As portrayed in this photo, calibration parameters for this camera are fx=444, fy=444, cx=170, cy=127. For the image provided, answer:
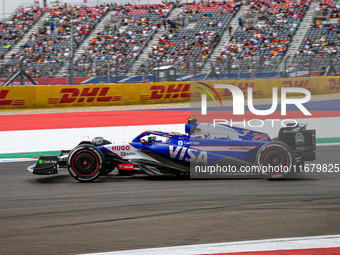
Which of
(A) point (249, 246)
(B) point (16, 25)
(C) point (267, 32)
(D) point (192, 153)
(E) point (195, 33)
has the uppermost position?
(B) point (16, 25)

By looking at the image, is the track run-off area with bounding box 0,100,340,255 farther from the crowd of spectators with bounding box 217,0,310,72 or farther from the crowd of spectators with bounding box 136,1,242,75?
the crowd of spectators with bounding box 136,1,242,75

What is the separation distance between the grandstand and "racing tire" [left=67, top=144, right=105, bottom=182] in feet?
45.6

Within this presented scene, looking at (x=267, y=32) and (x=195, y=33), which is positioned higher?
(x=195, y=33)

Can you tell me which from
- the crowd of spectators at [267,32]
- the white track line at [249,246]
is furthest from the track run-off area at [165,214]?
the crowd of spectators at [267,32]

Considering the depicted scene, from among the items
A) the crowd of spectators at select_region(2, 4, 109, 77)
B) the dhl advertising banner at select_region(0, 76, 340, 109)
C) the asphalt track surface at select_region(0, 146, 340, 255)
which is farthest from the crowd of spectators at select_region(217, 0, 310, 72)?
the asphalt track surface at select_region(0, 146, 340, 255)

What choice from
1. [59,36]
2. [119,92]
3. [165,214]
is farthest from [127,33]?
[165,214]

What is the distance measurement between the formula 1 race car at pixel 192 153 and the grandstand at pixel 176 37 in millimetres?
13257

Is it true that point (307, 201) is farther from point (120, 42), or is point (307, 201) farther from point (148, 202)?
point (120, 42)

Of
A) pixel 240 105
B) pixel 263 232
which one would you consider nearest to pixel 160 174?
pixel 240 105

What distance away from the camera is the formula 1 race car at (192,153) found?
6703 millimetres

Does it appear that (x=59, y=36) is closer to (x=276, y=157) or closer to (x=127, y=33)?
(x=127, y=33)

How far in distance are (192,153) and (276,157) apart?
1255 mm

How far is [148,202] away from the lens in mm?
5480

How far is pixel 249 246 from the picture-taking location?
3857mm
